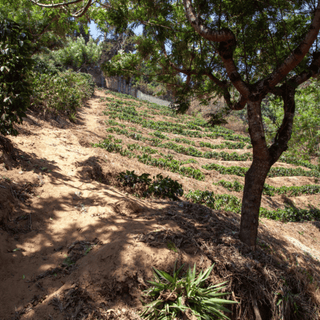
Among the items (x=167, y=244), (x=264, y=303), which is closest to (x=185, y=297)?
(x=167, y=244)

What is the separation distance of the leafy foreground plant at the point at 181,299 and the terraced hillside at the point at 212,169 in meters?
3.68

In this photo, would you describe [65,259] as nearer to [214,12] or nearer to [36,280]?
[36,280]

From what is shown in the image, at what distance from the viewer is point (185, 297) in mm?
2066

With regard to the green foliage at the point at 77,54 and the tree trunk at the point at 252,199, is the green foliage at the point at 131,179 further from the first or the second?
the green foliage at the point at 77,54

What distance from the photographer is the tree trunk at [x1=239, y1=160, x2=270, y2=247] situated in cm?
338

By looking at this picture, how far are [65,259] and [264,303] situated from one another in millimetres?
2494

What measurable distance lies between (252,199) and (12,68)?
460 centimetres

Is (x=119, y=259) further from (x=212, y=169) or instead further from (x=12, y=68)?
(x=212, y=169)

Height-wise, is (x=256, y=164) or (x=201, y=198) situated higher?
(x=256, y=164)

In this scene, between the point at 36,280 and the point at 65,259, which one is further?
Result: the point at 65,259

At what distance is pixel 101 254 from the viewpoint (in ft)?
8.23

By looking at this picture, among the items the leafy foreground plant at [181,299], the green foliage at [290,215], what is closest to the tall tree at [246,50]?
the leafy foreground plant at [181,299]

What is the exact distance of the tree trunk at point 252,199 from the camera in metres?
3.38

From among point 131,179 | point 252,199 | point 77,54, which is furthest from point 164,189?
point 77,54
